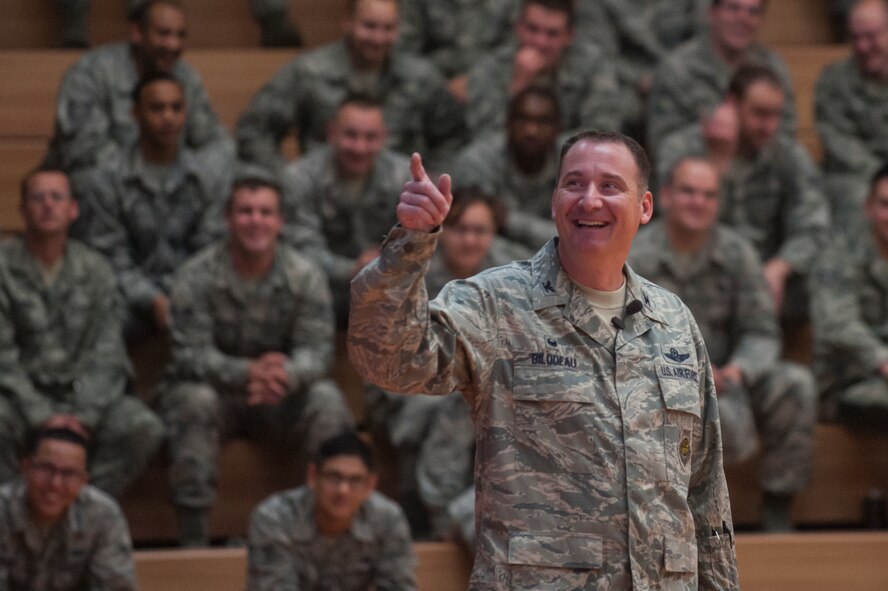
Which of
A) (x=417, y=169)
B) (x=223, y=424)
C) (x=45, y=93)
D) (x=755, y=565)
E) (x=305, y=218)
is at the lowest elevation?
(x=755, y=565)

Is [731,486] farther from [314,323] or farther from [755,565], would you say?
[314,323]

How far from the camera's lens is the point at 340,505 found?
4.30 meters

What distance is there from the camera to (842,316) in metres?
5.06

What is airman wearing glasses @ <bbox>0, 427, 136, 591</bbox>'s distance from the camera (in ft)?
13.8

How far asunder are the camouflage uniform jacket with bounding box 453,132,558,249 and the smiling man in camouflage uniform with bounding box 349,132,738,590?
288 cm

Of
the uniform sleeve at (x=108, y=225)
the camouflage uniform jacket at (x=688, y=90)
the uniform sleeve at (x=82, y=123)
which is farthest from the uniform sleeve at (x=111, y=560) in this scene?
the camouflage uniform jacket at (x=688, y=90)

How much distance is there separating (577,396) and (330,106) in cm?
363

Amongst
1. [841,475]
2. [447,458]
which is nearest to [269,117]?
[447,458]

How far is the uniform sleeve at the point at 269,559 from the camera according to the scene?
13.9 feet

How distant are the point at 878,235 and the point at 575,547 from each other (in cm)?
327

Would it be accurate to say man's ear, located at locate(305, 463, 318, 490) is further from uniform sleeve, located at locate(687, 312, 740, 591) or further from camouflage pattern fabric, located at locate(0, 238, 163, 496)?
uniform sleeve, located at locate(687, 312, 740, 591)

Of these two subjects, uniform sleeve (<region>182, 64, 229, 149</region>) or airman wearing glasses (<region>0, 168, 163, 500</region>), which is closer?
airman wearing glasses (<region>0, 168, 163, 500</region>)

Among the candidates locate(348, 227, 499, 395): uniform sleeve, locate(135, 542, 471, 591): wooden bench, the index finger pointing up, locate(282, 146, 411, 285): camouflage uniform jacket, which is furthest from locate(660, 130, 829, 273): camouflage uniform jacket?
the index finger pointing up

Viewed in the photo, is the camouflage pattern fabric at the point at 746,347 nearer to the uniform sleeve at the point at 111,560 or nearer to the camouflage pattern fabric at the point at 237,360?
the camouflage pattern fabric at the point at 237,360
